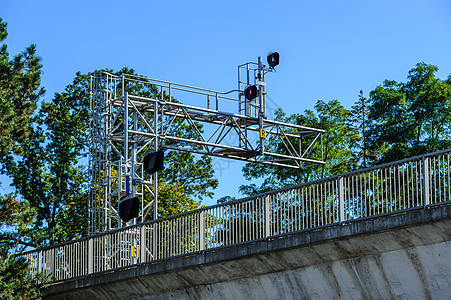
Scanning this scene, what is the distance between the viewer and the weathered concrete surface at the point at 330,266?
14.0 m

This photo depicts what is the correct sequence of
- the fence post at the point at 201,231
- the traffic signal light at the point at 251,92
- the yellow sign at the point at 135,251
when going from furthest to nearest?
the traffic signal light at the point at 251,92
the yellow sign at the point at 135,251
the fence post at the point at 201,231

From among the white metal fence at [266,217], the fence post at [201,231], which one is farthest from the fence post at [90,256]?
the fence post at [201,231]

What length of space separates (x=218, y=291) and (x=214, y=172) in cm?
3051

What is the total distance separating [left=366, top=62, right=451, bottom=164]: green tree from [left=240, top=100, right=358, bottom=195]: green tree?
256 centimetres

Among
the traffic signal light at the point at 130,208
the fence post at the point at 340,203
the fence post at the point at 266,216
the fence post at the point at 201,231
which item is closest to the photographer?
the fence post at the point at 340,203

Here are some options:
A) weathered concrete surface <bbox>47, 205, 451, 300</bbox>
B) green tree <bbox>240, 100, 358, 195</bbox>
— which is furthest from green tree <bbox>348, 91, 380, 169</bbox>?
weathered concrete surface <bbox>47, 205, 451, 300</bbox>

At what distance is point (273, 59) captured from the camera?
2903 centimetres

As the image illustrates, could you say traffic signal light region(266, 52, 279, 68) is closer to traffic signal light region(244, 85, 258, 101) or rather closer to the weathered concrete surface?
traffic signal light region(244, 85, 258, 101)

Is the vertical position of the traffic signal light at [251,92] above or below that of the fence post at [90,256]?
above

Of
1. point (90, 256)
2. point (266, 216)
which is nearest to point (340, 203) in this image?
point (266, 216)

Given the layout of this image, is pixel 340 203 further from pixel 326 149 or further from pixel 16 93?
pixel 326 149

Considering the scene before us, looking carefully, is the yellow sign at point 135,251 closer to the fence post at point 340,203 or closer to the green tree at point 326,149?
the fence post at point 340,203

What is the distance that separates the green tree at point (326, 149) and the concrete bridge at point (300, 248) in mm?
21146

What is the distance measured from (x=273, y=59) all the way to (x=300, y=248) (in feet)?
46.0
